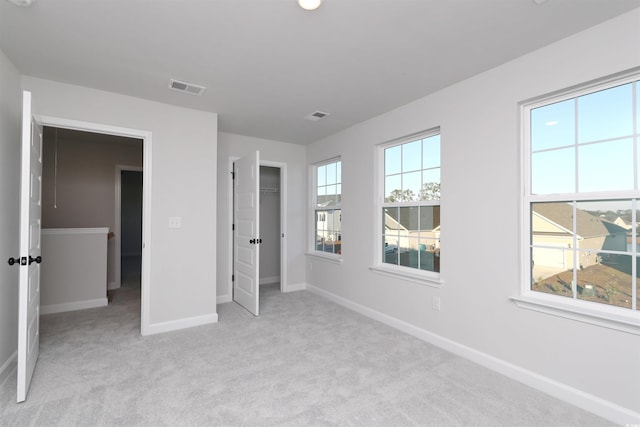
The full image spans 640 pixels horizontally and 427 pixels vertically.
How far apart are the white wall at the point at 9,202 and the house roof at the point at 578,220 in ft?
13.2

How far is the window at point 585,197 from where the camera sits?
6.24ft

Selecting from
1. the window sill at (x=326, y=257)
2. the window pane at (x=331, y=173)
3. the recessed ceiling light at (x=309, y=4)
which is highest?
Answer: the recessed ceiling light at (x=309, y=4)

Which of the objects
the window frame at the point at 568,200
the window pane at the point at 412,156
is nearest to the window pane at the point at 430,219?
the window pane at the point at 412,156

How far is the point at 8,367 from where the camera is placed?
2.41m

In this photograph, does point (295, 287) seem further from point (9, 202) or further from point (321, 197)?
point (9, 202)

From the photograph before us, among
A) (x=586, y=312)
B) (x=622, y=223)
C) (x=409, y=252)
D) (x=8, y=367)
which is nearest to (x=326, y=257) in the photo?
(x=409, y=252)

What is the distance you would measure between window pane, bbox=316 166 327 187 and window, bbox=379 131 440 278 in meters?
1.34

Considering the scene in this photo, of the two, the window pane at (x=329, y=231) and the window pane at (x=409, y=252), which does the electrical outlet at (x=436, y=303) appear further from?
the window pane at (x=329, y=231)

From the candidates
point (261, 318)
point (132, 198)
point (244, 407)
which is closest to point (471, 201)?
point (244, 407)

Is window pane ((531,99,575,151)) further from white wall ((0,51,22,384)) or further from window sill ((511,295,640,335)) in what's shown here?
white wall ((0,51,22,384))

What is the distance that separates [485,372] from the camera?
A: 2.41m

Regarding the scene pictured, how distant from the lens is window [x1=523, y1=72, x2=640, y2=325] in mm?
1901

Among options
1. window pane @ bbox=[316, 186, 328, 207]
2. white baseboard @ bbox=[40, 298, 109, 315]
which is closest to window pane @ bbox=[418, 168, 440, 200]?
window pane @ bbox=[316, 186, 328, 207]

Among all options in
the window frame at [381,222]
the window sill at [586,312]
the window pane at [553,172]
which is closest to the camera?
the window sill at [586,312]
